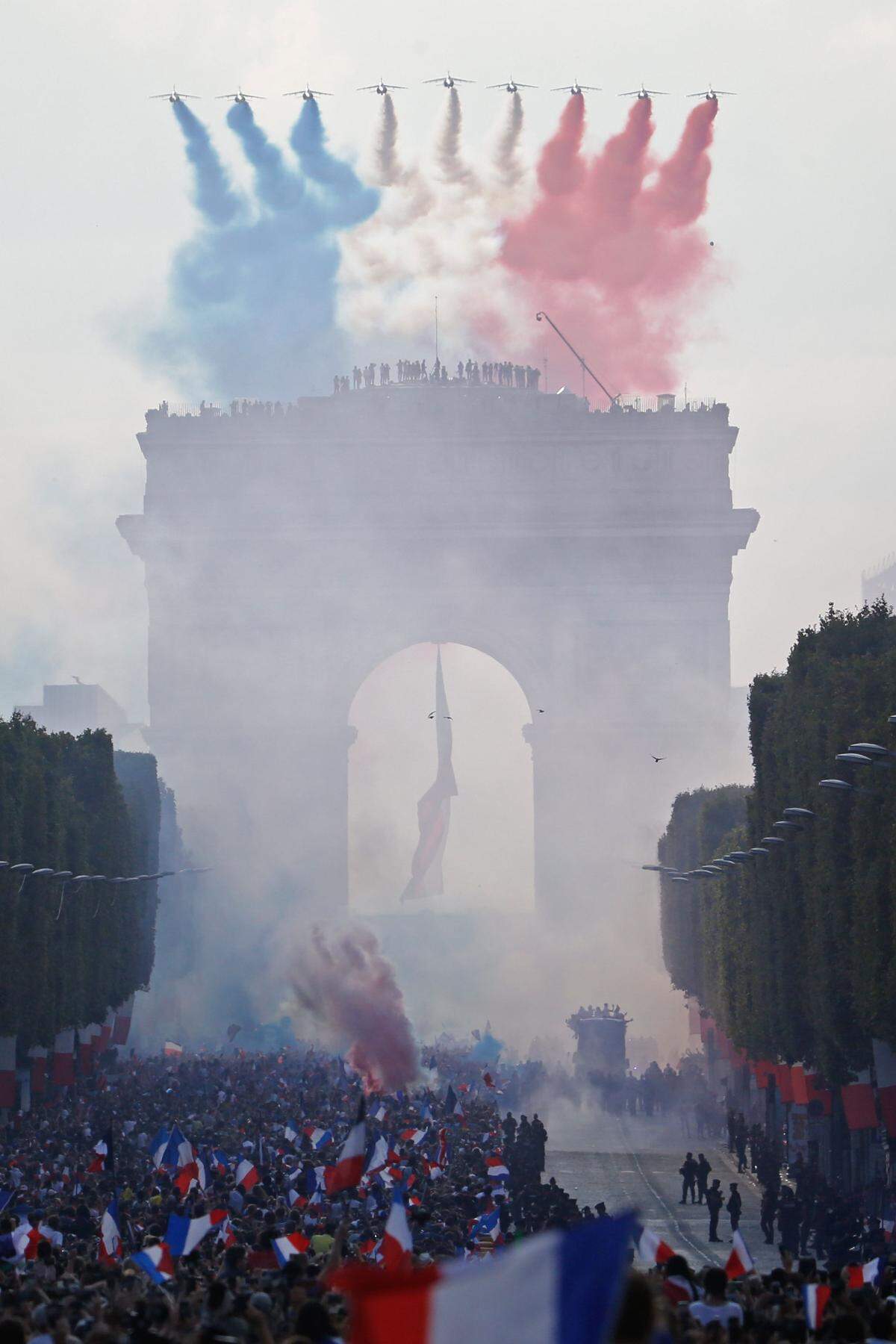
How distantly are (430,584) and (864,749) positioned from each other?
187 feet

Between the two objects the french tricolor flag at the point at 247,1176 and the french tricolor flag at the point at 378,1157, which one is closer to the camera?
the french tricolor flag at the point at 247,1176

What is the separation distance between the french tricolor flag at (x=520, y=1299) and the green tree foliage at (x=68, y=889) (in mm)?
33178

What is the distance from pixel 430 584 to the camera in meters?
80.9

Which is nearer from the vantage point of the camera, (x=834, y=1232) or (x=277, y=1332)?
(x=277, y=1332)

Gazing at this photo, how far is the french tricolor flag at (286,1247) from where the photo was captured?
1554 cm

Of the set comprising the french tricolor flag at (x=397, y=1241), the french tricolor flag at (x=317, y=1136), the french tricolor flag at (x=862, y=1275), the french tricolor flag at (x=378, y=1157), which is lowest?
the french tricolor flag at (x=862, y=1275)

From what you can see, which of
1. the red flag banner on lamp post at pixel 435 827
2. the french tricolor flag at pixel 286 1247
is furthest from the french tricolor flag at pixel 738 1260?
the red flag banner on lamp post at pixel 435 827

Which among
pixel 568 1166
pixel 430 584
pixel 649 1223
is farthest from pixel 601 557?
pixel 649 1223

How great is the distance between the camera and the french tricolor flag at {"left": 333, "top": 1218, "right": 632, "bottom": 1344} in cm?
559

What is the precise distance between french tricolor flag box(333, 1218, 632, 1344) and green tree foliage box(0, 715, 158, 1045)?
33178 mm

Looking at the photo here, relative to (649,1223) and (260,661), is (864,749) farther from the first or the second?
(260,661)

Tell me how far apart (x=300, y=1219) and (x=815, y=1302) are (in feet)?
23.3

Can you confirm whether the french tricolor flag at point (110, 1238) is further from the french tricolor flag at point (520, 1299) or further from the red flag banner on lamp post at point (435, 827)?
the red flag banner on lamp post at point (435, 827)

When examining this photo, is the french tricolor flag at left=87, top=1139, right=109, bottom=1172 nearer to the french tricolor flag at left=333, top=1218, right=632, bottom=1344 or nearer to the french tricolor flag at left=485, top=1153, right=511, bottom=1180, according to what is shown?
the french tricolor flag at left=485, top=1153, right=511, bottom=1180
